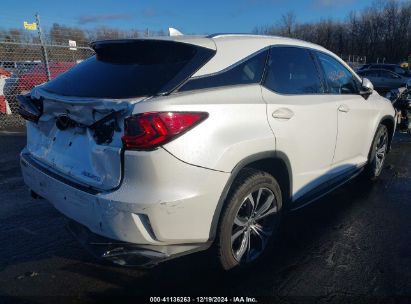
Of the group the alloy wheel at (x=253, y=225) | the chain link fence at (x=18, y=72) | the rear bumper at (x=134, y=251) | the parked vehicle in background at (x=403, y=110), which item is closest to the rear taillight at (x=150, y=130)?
the rear bumper at (x=134, y=251)

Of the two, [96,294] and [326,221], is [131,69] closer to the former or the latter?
[96,294]

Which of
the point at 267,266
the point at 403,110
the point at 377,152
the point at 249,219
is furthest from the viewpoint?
the point at 403,110

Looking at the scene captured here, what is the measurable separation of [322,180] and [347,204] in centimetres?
104

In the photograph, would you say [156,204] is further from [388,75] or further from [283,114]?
[388,75]

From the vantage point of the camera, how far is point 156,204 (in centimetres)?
232

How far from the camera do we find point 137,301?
272 cm

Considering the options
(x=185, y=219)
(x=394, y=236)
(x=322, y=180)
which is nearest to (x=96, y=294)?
(x=185, y=219)

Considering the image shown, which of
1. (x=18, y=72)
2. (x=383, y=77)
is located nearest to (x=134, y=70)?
(x=18, y=72)

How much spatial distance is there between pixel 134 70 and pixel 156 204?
1023 mm

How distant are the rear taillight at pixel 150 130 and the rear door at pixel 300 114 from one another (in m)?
0.87

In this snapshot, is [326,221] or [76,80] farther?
[326,221]

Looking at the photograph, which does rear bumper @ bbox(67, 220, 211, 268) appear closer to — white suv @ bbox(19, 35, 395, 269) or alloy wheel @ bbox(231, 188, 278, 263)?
white suv @ bbox(19, 35, 395, 269)

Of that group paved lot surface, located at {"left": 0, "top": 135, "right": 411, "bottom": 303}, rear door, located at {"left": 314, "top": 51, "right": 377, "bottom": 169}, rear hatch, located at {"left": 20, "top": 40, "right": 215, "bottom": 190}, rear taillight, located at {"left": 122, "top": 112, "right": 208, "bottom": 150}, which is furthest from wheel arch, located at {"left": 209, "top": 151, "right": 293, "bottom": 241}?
rear door, located at {"left": 314, "top": 51, "right": 377, "bottom": 169}

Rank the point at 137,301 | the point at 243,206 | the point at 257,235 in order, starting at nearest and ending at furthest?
the point at 137,301
the point at 243,206
the point at 257,235
